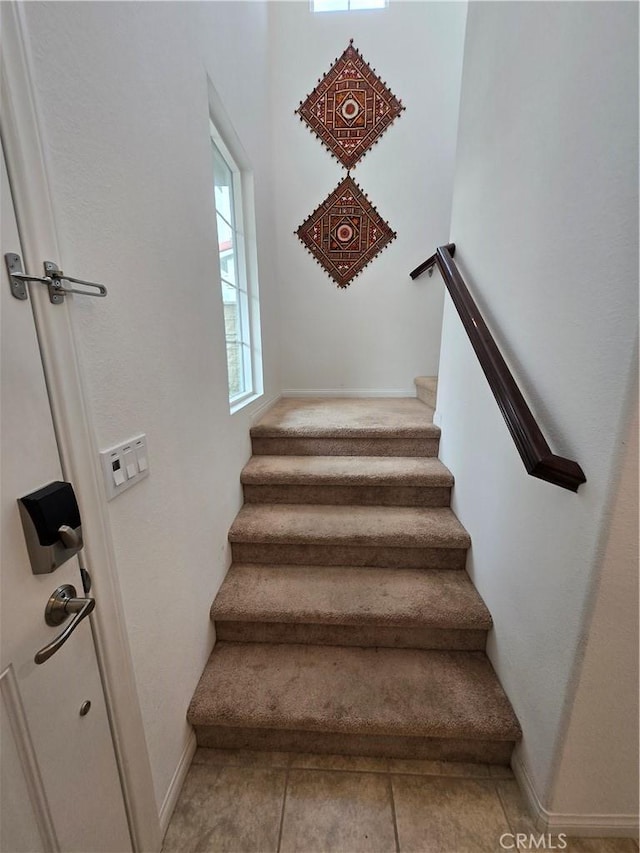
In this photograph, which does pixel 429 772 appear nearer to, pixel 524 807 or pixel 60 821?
pixel 524 807

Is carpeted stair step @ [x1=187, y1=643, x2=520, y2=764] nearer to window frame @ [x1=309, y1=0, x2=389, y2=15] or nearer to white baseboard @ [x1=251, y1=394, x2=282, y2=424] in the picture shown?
white baseboard @ [x1=251, y1=394, x2=282, y2=424]

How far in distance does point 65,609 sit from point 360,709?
1.00 meters

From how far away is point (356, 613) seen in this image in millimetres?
1306

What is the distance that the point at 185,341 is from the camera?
3.59 feet

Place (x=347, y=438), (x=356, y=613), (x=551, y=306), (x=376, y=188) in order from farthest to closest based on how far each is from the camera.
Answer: (x=376, y=188), (x=347, y=438), (x=356, y=613), (x=551, y=306)

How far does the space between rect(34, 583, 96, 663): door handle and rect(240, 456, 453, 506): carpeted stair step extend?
1.15 m

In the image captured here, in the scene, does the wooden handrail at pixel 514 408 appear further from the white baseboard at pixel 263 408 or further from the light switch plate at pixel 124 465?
the white baseboard at pixel 263 408

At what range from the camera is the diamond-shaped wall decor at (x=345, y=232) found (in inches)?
107

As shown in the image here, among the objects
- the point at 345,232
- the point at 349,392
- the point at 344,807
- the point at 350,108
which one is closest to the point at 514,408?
the point at 344,807

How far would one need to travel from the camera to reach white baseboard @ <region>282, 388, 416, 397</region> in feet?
10.00

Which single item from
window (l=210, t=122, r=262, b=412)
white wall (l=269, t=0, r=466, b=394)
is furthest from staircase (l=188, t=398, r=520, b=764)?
white wall (l=269, t=0, r=466, b=394)

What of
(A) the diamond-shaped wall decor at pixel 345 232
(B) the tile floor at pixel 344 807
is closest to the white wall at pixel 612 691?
(B) the tile floor at pixel 344 807

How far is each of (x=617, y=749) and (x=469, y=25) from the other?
2.69 m

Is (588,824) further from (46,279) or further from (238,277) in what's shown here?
(238,277)
